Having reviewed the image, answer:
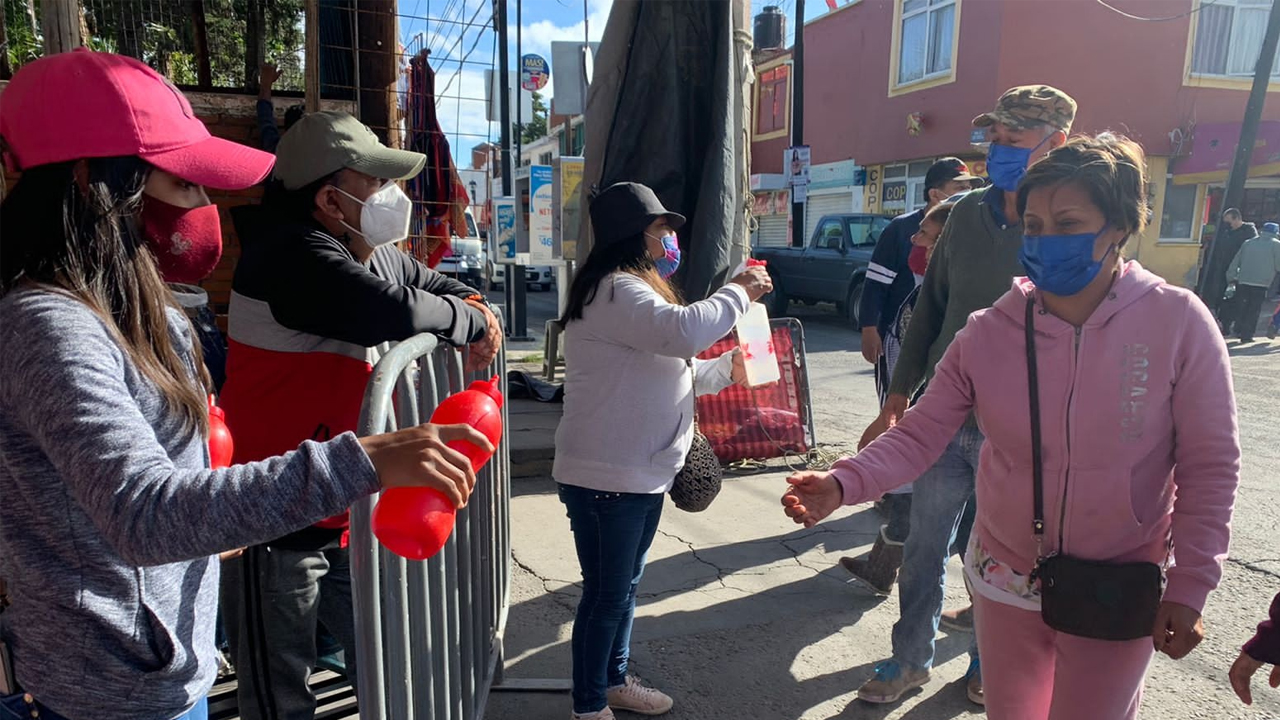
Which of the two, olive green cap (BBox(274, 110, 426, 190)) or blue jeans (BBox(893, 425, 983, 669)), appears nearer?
olive green cap (BBox(274, 110, 426, 190))

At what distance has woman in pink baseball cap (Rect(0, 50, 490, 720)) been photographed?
44.6 inches

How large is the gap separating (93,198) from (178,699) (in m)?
0.83

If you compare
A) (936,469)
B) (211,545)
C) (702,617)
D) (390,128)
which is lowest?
(702,617)

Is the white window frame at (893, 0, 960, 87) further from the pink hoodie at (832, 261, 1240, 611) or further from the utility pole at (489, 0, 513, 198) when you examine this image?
the pink hoodie at (832, 261, 1240, 611)

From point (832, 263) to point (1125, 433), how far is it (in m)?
12.5

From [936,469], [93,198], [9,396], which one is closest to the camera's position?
[9,396]

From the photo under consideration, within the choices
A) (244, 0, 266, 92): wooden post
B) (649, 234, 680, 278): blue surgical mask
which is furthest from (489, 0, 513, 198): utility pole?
(649, 234, 680, 278): blue surgical mask

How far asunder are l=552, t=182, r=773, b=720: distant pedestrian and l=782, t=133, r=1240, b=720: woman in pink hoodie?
585 millimetres

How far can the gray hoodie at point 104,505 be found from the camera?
3.69 ft

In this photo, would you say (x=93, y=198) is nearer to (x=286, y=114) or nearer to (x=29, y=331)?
(x=29, y=331)

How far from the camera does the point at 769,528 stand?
4.77m

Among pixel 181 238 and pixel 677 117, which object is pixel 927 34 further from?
pixel 181 238

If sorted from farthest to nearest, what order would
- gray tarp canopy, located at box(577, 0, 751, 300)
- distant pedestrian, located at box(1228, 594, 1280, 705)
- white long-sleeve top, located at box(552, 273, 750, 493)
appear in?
gray tarp canopy, located at box(577, 0, 751, 300) → white long-sleeve top, located at box(552, 273, 750, 493) → distant pedestrian, located at box(1228, 594, 1280, 705)

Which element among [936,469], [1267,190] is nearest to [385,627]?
[936,469]
